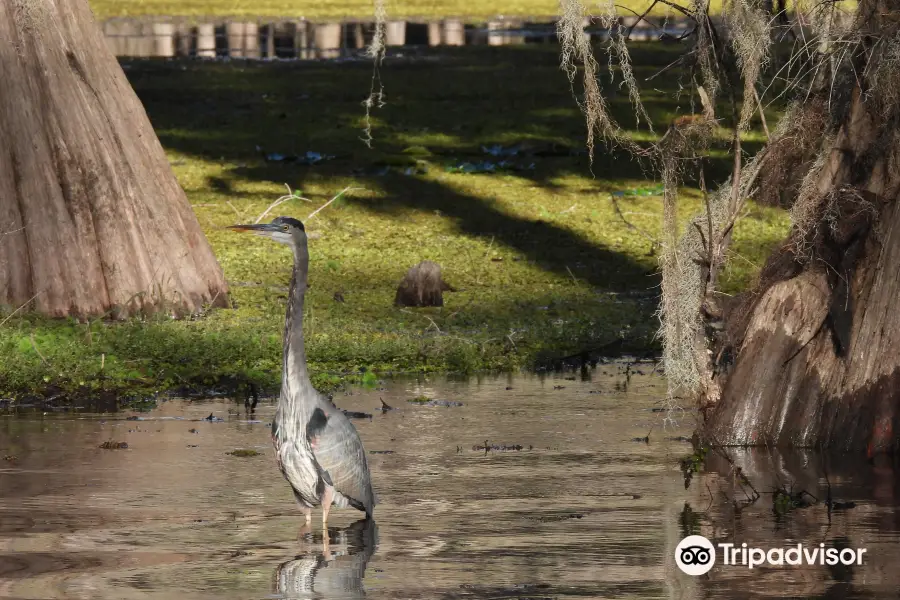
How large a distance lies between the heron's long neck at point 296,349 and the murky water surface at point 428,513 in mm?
723

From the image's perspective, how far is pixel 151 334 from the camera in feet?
47.7

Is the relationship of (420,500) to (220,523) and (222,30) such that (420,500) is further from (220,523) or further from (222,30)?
(222,30)

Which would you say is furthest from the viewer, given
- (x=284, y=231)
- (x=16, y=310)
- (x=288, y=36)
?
(x=288, y=36)

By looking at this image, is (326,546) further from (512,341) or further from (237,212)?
(237,212)

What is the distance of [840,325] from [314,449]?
3.77 metres

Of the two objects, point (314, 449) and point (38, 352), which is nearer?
point (314, 449)

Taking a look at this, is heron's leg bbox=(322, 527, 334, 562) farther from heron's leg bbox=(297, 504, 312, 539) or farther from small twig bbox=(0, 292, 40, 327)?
small twig bbox=(0, 292, 40, 327)

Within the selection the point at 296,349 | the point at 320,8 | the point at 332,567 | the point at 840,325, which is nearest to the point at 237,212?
the point at 840,325

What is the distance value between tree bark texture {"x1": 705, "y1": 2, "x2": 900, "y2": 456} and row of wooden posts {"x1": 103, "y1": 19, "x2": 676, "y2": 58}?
28091 millimetres

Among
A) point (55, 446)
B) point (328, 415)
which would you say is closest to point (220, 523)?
point (328, 415)

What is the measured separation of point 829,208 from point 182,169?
46.7 ft

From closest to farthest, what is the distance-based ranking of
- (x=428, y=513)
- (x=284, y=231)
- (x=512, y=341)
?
(x=284, y=231)
(x=428, y=513)
(x=512, y=341)

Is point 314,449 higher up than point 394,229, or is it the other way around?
point 314,449

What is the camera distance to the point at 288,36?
44.7 m
